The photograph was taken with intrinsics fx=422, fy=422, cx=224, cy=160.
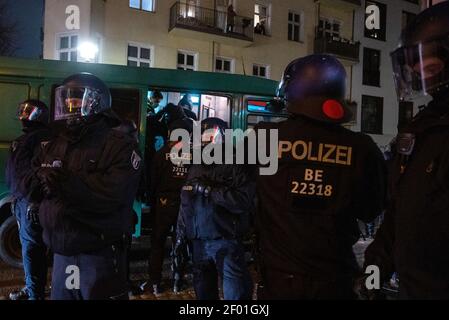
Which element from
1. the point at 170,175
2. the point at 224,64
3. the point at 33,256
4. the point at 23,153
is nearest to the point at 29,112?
the point at 23,153

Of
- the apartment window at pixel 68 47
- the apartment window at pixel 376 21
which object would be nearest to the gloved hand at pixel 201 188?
the apartment window at pixel 68 47

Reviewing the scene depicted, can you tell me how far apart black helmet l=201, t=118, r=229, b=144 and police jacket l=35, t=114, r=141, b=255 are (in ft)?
4.00

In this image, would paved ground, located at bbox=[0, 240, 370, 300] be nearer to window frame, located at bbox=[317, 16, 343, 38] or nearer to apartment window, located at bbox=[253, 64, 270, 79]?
apartment window, located at bbox=[253, 64, 270, 79]

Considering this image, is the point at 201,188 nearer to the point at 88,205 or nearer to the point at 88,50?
the point at 88,205

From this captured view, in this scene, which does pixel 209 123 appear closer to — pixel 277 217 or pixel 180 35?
pixel 277 217

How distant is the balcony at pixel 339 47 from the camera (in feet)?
67.1

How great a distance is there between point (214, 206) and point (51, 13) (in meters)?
14.4

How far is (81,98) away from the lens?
2752 mm

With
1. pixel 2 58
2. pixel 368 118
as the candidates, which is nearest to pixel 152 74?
pixel 2 58

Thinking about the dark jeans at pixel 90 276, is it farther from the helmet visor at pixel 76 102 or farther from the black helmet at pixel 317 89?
the black helmet at pixel 317 89

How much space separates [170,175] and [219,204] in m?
1.47

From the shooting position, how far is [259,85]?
21.6ft

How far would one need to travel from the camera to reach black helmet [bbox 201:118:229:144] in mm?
3826
